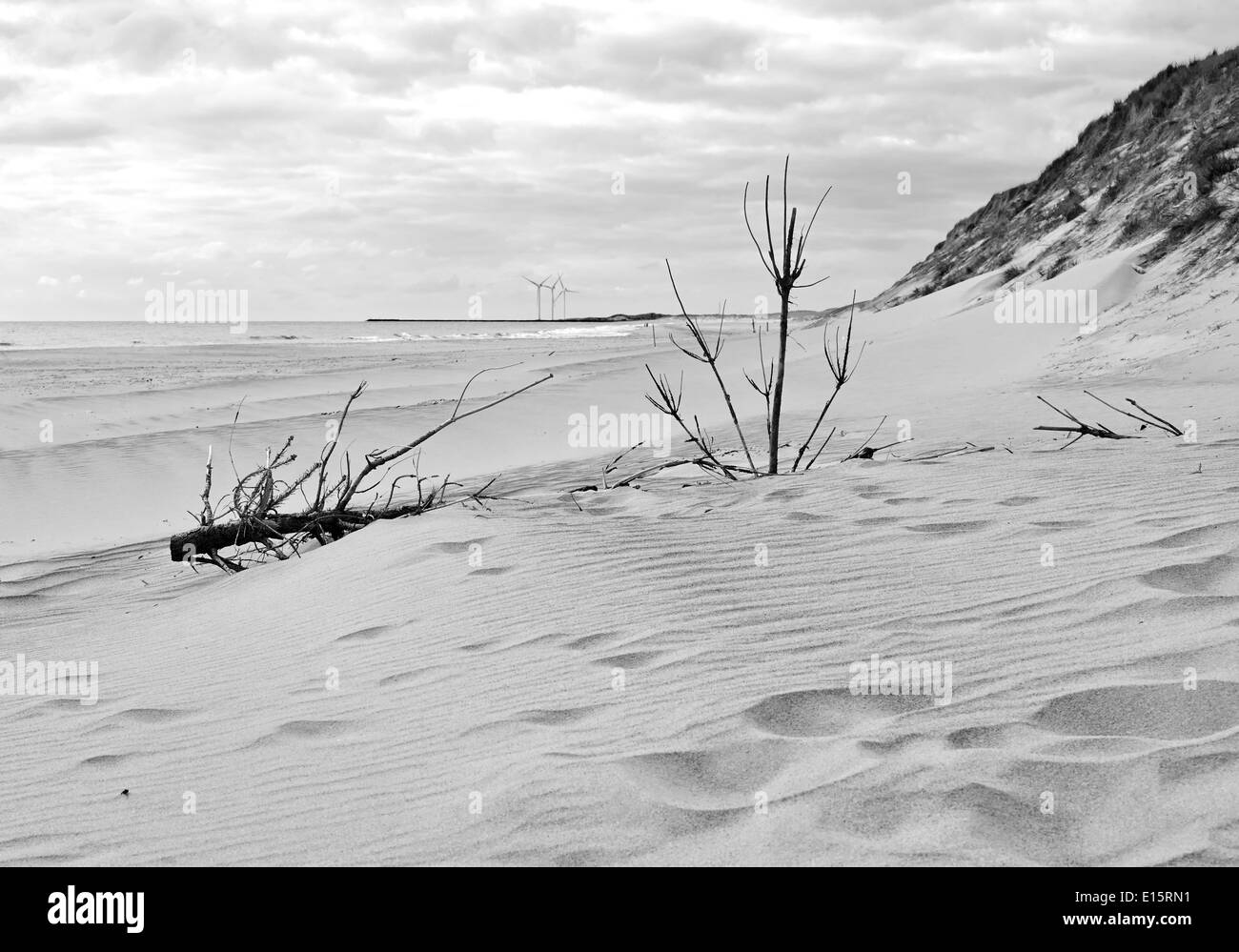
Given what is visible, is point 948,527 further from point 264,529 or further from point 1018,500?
point 264,529

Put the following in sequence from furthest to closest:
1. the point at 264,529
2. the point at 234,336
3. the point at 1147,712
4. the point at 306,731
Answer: the point at 234,336
the point at 264,529
the point at 306,731
the point at 1147,712

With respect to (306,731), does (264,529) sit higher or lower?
higher

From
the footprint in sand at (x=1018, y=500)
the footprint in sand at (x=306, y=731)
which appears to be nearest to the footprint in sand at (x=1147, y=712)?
the footprint in sand at (x=306, y=731)

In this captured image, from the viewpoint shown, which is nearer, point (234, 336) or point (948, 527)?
point (948, 527)

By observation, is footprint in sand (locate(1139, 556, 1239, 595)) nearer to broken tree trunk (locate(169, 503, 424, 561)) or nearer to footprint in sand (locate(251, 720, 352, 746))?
footprint in sand (locate(251, 720, 352, 746))

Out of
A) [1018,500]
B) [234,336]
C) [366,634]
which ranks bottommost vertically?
[366,634]

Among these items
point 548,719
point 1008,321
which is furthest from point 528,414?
point 548,719

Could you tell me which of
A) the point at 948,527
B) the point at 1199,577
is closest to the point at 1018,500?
the point at 948,527

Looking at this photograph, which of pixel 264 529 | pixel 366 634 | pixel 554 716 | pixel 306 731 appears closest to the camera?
pixel 554 716

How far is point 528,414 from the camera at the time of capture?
13.8m

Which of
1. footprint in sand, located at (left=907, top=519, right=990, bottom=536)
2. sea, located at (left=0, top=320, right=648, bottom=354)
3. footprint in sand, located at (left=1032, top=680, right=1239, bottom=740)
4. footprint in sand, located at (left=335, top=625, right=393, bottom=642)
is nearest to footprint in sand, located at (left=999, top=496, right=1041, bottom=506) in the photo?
footprint in sand, located at (left=907, top=519, right=990, bottom=536)

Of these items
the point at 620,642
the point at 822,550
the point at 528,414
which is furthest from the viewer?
the point at 528,414
